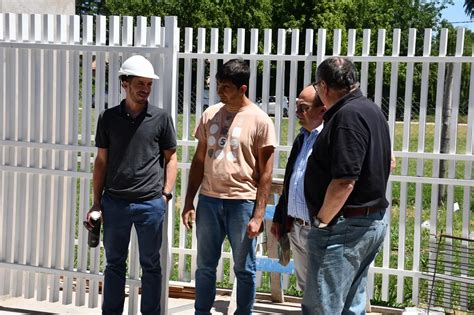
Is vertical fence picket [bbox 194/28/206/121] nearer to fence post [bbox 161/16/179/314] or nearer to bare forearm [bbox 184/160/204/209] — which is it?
fence post [bbox 161/16/179/314]

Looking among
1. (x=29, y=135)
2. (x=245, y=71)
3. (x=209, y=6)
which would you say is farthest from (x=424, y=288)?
(x=209, y=6)

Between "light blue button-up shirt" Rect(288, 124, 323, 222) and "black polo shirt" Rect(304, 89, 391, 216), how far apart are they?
0.89 ft

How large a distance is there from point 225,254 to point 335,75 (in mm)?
3086

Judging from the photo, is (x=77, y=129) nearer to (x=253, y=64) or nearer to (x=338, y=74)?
(x=253, y=64)

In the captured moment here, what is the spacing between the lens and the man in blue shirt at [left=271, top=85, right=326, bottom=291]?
3846 millimetres

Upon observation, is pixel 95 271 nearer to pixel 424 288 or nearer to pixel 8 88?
pixel 8 88

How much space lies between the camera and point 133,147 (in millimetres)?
4703

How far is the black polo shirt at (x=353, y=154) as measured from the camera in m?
3.21

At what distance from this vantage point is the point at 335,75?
342cm

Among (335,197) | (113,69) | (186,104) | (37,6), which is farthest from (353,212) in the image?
(37,6)

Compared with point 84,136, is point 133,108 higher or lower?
higher

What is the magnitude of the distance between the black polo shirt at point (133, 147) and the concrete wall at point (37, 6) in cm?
313

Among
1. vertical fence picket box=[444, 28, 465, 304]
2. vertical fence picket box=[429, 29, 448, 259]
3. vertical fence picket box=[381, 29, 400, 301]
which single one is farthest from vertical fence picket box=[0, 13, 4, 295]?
vertical fence picket box=[444, 28, 465, 304]

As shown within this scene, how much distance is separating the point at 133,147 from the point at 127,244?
713 mm
